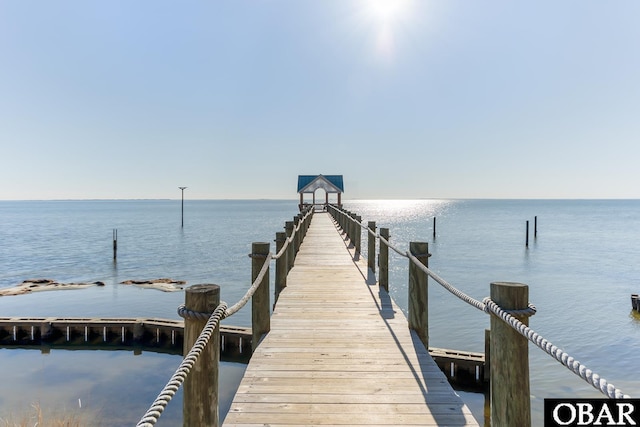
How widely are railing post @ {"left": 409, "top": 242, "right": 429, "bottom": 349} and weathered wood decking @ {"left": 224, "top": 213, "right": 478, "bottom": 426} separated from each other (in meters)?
0.16

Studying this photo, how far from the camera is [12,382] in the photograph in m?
10.9

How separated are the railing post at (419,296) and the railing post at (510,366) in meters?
2.76

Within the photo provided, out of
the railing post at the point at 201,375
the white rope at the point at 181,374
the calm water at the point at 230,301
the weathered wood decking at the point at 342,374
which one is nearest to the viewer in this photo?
the white rope at the point at 181,374

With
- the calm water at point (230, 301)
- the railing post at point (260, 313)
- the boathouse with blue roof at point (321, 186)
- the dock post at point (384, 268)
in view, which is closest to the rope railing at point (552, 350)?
the railing post at point (260, 313)

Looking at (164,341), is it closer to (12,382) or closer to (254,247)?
(12,382)

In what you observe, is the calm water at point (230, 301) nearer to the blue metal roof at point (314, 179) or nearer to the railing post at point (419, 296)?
the railing post at point (419, 296)

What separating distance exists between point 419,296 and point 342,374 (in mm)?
1782

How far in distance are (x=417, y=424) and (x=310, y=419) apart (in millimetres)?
963

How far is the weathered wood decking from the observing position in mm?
3424

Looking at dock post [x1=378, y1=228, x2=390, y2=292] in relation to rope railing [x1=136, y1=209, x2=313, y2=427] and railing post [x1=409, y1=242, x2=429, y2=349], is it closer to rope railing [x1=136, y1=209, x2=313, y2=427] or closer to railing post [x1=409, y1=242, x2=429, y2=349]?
railing post [x1=409, y1=242, x2=429, y2=349]

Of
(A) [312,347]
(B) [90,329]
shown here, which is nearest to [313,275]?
(A) [312,347]

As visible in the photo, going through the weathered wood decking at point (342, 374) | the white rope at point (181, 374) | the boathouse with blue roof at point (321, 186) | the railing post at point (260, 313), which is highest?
the boathouse with blue roof at point (321, 186)

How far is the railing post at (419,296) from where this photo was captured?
5.36 m

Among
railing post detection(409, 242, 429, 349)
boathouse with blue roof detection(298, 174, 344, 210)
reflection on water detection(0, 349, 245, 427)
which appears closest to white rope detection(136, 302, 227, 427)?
railing post detection(409, 242, 429, 349)
